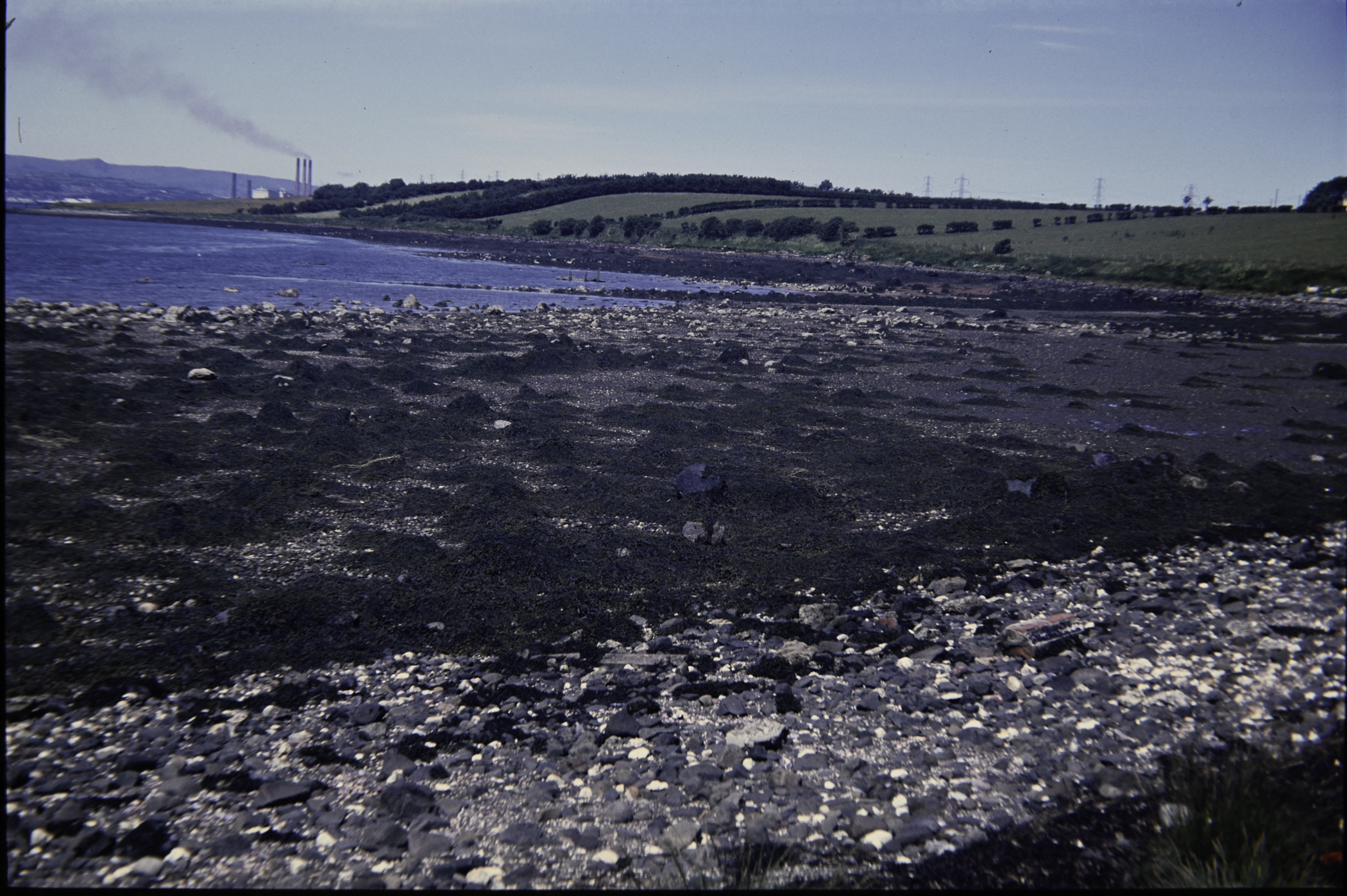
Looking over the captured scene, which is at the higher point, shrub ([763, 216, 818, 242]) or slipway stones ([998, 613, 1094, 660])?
shrub ([763, 216, 818, 242])

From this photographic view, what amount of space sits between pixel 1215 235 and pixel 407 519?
232 ft

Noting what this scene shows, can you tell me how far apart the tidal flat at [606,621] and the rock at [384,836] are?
0.01 metres

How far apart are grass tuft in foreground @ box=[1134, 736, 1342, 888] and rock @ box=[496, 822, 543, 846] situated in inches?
109

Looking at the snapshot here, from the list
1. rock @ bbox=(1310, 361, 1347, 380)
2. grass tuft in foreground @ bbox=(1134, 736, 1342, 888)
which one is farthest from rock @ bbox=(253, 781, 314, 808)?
rock @ bbox=(1310, 361, 1347, 380)

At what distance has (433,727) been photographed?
5047mm

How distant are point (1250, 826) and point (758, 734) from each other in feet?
8.39

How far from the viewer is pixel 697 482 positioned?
975 cm

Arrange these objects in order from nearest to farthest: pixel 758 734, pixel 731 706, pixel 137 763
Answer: pixel 137 763
pixel 758 734
pixel 731 706

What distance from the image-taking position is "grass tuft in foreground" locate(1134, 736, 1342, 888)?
10.2ft

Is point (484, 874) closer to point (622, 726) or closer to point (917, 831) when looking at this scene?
Result: point (622, 726)

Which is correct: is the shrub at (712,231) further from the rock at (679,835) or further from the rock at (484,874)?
the rock at (484,874)

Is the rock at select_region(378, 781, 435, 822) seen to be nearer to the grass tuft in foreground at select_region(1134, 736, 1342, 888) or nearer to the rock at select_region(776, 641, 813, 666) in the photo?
the rock at select_region(776, 641, 813, 666)

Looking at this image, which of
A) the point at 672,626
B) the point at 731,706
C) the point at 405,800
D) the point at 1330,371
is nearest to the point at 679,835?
the point at 731,706

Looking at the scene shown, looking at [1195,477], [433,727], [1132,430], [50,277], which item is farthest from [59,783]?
[50,277]
